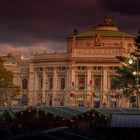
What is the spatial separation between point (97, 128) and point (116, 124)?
10.0 meters

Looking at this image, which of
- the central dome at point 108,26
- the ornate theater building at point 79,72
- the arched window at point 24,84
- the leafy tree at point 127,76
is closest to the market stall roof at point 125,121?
the leafy tree at point 127,76

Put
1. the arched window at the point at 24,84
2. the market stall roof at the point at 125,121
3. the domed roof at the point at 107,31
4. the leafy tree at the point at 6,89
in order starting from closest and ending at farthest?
the market stall roof at the point at 125,121, the leafy tree at the point at 6,89, the domed roof at the point at 107,31, the arched window at the point at 24,84

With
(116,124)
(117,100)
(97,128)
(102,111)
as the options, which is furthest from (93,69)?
(116,124)

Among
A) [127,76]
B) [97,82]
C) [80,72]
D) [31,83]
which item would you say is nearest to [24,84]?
[31,83]

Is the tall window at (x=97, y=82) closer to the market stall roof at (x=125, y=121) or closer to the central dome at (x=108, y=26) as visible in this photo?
the central dome at (x=108, y=26)

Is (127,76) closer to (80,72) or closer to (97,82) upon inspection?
(97,82)

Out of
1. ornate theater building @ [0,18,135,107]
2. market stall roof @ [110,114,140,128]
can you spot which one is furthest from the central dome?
market stall roof @ [110,114,140,128]

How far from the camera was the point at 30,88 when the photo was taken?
162 meters

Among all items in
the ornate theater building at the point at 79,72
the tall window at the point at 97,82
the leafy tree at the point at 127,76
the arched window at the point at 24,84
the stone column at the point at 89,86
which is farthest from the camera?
the arched window at the point at 24,84

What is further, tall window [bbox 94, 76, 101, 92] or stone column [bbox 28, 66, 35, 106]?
stone column [bbox 28, 66, 35, 106]

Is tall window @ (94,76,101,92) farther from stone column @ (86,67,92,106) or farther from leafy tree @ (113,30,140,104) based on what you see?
leafy tree @ (113,30,140,104)

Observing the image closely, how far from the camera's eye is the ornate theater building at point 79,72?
491 ft

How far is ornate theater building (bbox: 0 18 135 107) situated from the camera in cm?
14962

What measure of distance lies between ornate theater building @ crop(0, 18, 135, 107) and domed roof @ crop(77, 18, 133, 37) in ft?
0.88
